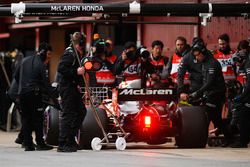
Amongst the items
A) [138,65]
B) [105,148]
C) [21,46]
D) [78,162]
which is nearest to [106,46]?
[138,65]

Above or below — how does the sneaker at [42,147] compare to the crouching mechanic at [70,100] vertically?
below

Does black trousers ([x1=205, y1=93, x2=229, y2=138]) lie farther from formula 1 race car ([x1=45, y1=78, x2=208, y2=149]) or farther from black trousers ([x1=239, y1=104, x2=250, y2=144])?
formula 1 race car ([x1=45, y1=78, x2=208, y2=149])

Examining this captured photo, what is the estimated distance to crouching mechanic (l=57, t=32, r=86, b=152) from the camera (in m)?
16.4

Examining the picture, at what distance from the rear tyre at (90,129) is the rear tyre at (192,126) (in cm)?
137

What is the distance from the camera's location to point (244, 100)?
703 inches

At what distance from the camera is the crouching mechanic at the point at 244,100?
17766 mm

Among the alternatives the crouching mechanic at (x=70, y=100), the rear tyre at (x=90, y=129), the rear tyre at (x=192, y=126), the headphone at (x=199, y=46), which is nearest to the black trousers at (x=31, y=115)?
the rear tyre at (x=90, y=129)

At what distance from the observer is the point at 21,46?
3138 centimetres

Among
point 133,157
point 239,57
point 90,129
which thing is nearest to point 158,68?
point 239,57

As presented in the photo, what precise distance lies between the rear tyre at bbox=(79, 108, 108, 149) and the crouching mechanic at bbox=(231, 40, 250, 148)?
245 centimetres

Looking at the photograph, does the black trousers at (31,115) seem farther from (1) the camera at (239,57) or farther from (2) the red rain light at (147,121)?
(1) the camera at (239,57)

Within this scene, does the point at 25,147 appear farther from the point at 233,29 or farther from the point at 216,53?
the point at 233,29

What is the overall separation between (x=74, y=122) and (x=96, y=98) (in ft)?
4.18

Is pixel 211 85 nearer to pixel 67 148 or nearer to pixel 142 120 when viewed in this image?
pixel 142 120
